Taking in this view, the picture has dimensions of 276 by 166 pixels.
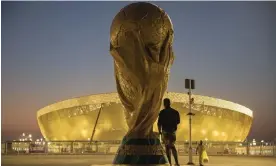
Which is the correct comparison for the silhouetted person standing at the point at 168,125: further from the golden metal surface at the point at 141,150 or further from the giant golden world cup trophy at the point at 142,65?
the golden metal surface at the point at 141,150

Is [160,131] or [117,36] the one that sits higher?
[117,36]

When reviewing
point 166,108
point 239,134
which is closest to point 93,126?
point 239,134

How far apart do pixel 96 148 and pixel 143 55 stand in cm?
1968

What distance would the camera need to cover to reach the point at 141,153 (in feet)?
22.2

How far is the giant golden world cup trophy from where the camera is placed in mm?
6770

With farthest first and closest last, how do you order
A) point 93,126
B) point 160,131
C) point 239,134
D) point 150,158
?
point 239,134, point 93,126, point 160,131, point 150,158

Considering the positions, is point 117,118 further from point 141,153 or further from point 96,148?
point 141,153

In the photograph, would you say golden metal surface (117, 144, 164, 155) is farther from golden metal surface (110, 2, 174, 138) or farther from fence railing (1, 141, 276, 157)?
fence railing (1, 141, 276, 157)

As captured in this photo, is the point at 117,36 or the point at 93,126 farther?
the point at 93,126

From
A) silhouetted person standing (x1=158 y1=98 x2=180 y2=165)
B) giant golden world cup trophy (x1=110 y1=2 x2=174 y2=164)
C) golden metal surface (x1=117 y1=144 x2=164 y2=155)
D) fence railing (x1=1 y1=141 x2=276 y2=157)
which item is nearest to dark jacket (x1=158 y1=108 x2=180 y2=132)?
silhouetted person standing (x1=158 y1=98 x2=180 y2=165)

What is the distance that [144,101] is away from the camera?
6863 millimetres

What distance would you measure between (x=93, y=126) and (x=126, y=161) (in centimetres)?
3453

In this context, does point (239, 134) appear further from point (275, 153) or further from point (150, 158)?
point (150, 158)

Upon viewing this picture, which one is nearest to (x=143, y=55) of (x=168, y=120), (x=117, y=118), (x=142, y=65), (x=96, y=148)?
(x=142, y=65)
